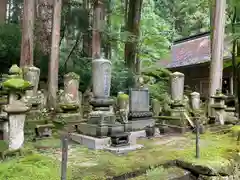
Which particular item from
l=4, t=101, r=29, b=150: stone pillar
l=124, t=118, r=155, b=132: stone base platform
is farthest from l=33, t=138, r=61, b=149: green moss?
l=124, t=118, r=155, b=132: stone base platform

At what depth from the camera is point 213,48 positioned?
10.8 meters

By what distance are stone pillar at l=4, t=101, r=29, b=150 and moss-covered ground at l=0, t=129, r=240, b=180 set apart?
357 mm

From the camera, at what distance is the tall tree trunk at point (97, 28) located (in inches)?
415

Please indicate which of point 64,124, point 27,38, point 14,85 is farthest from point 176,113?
point 14,85

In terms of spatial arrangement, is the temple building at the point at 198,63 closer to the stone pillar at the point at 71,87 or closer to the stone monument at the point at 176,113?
the stone monument at the point at 176,113

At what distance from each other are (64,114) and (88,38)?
7.52 m

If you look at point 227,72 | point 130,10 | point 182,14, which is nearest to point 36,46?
point 130,10

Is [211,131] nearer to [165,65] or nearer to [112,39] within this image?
[112,39]

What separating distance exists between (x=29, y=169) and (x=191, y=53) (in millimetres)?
17315

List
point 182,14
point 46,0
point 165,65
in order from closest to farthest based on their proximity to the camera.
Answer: point 46,0
point 165,65
point 182,14

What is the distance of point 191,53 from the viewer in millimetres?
19328

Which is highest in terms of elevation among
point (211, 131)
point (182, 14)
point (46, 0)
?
point (182, 14)

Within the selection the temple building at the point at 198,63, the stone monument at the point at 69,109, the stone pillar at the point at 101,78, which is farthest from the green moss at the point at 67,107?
the temple building at the point at 198,63

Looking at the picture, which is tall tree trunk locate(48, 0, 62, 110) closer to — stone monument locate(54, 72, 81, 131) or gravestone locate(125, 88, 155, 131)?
stone monument locate(54, 72, 81, 131)
